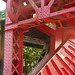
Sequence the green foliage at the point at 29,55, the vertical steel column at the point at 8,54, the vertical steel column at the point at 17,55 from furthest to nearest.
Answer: the green foliage at the point at 29,55, the vertical steel column at the point at 17,55, the vertical steel column at the point at 8,54

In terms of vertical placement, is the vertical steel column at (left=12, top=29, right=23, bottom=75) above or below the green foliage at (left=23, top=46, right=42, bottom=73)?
above

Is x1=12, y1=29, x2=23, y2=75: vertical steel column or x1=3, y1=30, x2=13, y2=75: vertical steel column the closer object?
x1=3, y1=30, x2=13, y2=75: vertical steel column

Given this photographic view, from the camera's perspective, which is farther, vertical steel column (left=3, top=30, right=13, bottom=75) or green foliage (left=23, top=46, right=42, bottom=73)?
green foliage (left=23, top=46, right=42, bottom=73)

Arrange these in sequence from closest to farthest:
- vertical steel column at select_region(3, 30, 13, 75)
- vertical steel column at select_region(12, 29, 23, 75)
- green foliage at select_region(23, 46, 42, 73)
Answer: vertical steel column at select_region(3, 30, 13, 75)
vertical steel column at select_region(12, 29, 23, 75)
green foliage at select_region(23, 46, 42, 73)

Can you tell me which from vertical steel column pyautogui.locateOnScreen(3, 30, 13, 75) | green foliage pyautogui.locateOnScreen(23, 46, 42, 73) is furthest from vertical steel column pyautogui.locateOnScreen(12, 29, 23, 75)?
green foliage pyautogui.locateOnScreen(23, 46, 42, 73)

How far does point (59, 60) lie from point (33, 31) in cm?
312

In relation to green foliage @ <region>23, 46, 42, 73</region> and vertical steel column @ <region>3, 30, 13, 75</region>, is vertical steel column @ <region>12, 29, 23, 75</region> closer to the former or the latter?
vertical steel column @ <region>3, 30, 13, 75</region>

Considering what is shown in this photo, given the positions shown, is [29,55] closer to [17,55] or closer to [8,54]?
[17,55]

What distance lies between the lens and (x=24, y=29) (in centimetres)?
632

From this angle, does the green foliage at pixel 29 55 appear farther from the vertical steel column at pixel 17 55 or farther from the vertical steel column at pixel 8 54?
the vertical steel column at pixel 8 54

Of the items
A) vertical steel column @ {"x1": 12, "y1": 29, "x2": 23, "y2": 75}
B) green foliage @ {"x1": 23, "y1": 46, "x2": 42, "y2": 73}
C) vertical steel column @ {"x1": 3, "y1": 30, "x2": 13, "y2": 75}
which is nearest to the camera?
vertical steel column @ {"x1": 3, "y1": 30, "x2": 13, "y2": 75}

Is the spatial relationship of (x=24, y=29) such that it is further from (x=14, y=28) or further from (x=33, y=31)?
(x=33, y=31)

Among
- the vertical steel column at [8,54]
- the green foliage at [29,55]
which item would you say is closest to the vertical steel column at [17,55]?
the vertical steel column at [8,54]

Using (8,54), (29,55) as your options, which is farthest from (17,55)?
(29,55)
